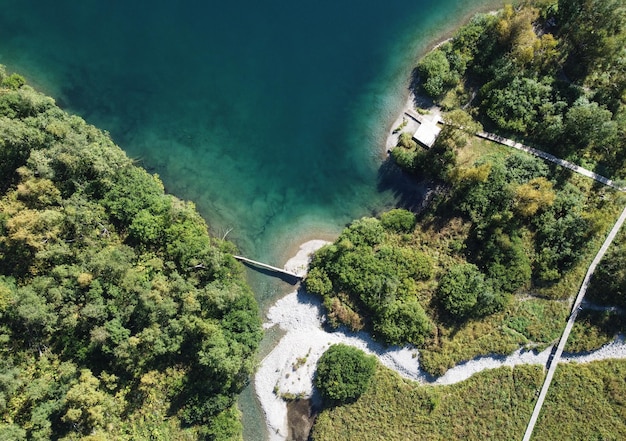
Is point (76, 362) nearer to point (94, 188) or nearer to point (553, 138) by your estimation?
point (94, 188)

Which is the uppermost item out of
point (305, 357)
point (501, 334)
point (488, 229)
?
point (488, 229)

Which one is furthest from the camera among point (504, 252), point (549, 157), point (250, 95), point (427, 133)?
point (250, 95)

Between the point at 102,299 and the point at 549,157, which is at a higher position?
the point at 549,157

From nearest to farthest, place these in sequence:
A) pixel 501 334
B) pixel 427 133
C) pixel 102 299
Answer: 1. pixel 102 299
2. pixel 501 334
3. pixel 427 133

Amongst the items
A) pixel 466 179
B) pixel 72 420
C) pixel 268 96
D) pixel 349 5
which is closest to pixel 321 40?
pixel 349 5

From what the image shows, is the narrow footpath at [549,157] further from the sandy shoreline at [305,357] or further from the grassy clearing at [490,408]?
the grassy clearing at [490,408]

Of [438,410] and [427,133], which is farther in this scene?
[427,133]

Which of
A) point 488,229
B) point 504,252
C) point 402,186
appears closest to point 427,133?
point 402,186

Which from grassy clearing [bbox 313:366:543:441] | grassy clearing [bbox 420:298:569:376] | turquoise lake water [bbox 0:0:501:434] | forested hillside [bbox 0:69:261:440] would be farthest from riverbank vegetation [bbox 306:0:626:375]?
forested hillside [bbox 0:69:261:440]

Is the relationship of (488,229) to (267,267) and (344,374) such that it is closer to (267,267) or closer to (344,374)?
(344,374)
